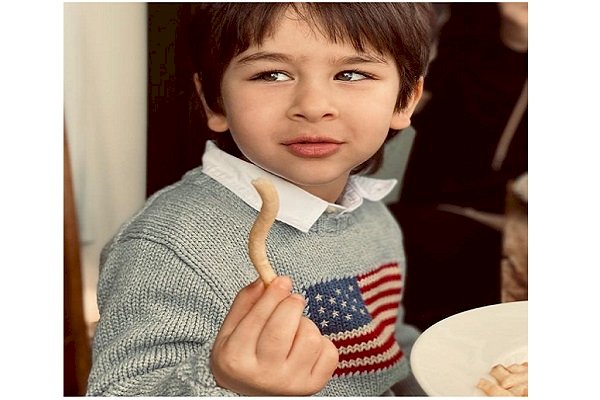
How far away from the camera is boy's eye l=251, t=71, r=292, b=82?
0.51m

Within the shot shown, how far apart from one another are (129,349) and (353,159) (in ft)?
0.68

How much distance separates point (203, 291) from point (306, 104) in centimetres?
14

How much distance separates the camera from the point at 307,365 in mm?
462

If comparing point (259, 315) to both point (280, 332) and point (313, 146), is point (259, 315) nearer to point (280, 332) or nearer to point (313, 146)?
point (280, 332)

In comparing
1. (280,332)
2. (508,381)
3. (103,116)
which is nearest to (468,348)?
(508,381)

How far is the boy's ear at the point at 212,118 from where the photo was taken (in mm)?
559

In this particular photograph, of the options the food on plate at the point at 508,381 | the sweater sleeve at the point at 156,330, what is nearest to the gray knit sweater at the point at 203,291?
the sweater sleeve at the point at 156,330

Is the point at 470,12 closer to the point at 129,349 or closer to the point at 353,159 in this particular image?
the point at 353,159

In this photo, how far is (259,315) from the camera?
0.45 metres

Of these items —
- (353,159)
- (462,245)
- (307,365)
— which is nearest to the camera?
(307,365)

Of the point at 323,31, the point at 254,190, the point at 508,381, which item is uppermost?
the point at 323,31

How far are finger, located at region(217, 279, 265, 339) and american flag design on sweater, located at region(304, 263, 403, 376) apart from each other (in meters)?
0.09

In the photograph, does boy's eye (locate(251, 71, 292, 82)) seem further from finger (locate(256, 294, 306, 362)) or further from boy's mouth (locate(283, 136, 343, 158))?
finger (locate(256, 294, 306, 362))
